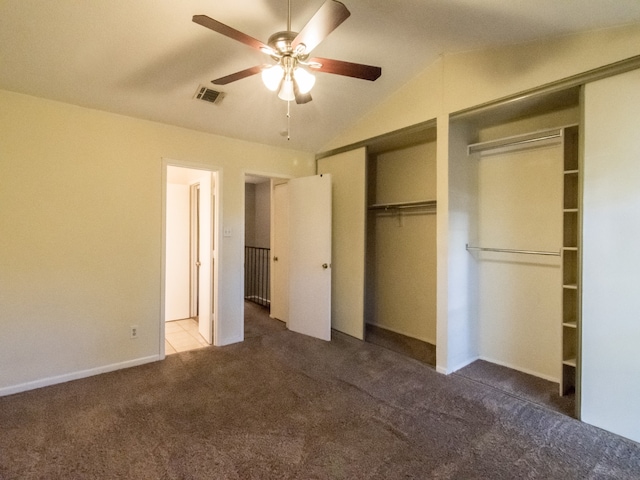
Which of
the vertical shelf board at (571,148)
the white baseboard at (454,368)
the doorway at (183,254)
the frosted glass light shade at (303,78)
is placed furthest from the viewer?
the doorway at (183,254)

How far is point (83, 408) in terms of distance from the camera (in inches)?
94.7

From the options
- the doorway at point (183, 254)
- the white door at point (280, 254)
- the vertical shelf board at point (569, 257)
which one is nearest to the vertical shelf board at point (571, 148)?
the vertical shelf board at point (569, 257)

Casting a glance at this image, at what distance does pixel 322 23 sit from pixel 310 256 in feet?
9.61

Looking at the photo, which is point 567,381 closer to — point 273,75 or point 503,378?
point 503,378

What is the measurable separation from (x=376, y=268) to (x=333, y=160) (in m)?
1.67

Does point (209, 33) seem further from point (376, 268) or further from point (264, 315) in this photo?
point (264, 315)

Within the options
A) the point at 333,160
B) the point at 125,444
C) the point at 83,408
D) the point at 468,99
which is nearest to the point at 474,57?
the point at 468,99

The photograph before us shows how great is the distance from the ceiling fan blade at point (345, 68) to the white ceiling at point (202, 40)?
1.74 ft

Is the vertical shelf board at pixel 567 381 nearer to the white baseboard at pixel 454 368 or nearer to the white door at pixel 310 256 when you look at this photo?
the white baseboard at pixel 454 368

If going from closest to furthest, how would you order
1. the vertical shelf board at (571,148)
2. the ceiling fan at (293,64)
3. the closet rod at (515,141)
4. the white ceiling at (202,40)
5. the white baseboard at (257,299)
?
the ceiling fan at (293,64)
the white ceiling at (202,40)
the vertical shelf board at (571,148)
the closet rod at (515,141)
the white baseboard at (257,299)

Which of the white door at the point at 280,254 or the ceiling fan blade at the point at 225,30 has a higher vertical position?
the ceiling fan blade at the point at 225,30

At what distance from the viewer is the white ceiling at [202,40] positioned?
6.66 feet

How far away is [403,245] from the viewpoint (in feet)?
13.9

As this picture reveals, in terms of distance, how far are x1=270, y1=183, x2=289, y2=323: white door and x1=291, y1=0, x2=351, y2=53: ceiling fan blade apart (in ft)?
9.59
